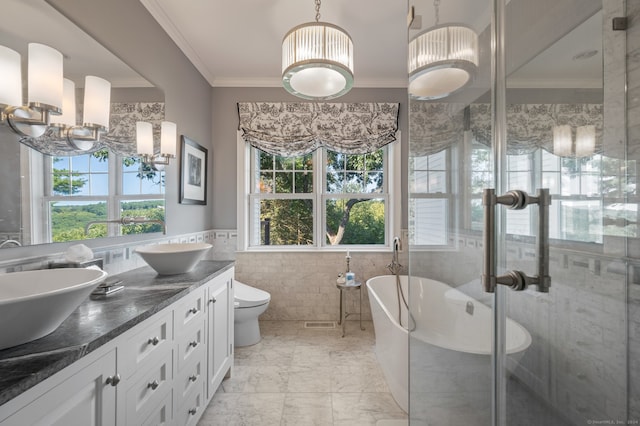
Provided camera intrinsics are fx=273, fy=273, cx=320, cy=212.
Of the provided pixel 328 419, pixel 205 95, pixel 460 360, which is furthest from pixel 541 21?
pixel 205 95

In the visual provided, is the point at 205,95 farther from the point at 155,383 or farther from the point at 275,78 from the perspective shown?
the point at 155,383

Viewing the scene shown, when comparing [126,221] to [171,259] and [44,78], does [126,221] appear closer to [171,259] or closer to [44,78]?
[171,259]

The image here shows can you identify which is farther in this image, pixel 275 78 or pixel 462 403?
pixel 275 78

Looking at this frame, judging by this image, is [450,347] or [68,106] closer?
[450,347]

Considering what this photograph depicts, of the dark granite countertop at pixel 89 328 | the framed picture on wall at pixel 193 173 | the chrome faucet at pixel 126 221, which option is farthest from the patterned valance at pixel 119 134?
the dark granite countertop at pixel 89 328

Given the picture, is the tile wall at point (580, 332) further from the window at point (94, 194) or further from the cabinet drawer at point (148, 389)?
the window at point (94, 194)

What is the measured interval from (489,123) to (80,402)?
143cm

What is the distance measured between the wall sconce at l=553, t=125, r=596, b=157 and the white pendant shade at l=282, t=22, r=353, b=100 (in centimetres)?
123

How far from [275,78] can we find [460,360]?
3.07 m

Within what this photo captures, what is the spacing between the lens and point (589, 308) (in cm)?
59

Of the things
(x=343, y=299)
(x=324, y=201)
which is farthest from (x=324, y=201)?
A: (x=343, y=299)

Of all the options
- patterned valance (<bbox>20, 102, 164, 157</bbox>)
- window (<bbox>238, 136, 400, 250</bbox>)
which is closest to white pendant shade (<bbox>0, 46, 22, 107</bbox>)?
patterned valance (<bbox>20, 102, 164, 157</bbox>)

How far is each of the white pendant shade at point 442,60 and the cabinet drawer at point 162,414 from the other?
1715mm

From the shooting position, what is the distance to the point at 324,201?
325cm
